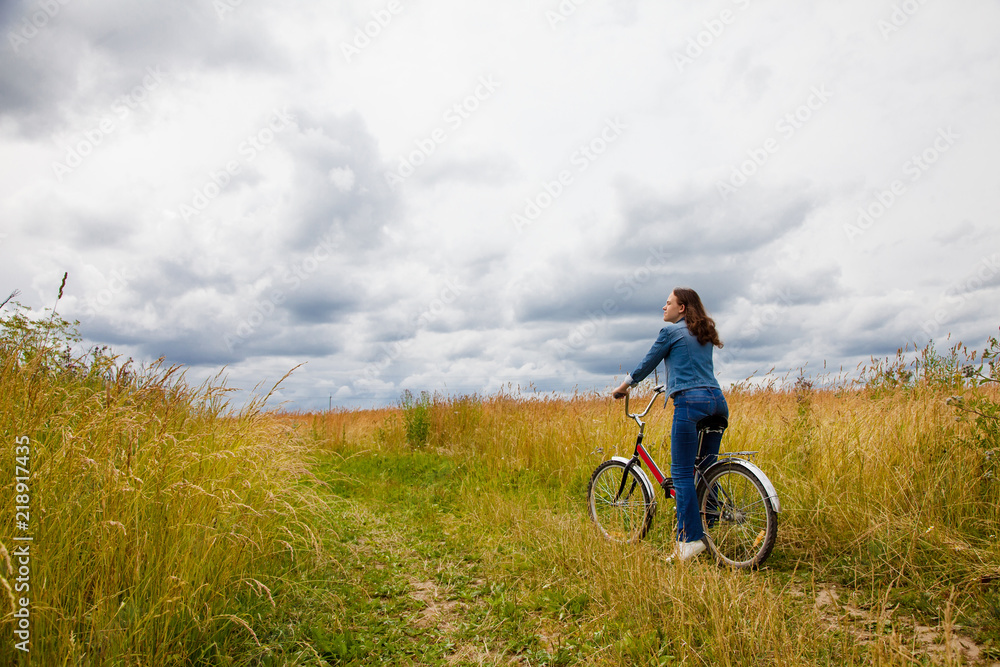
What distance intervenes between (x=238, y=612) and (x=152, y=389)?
5.52 ft

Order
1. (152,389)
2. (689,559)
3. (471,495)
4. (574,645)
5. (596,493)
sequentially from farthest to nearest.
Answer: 1. (471,495)
2. (596,493)
3. (689,559)
4. (152,389)
5. (574,645)

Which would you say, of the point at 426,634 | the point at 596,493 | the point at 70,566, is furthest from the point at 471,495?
the point at 70,566

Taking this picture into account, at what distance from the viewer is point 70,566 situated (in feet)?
9.13

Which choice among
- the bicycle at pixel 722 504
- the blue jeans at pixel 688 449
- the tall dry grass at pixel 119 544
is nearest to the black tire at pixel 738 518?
the bicycle at pixel 722 504

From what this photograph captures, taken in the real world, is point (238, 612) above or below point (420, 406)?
below

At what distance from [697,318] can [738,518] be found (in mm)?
1797

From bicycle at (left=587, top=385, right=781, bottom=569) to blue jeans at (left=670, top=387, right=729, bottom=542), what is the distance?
5.0 inches

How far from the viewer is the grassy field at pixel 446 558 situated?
2.83 m

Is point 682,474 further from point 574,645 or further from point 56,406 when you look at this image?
point 56,406

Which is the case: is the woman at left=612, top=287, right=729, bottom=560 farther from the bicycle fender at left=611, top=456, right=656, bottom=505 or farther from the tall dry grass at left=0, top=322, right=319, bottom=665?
the tall dry grass at left=0, top=322, right=319, bottom=665

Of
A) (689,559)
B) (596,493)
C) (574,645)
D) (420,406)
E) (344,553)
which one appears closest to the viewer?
(574,645)

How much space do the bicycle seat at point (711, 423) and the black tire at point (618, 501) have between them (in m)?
0.91

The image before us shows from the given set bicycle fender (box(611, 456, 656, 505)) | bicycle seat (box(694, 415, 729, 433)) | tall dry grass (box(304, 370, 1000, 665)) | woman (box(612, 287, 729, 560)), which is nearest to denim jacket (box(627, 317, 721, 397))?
woman (box(612, 287, 729, 560))

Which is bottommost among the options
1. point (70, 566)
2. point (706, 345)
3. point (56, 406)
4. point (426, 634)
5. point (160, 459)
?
point (426, 634)
